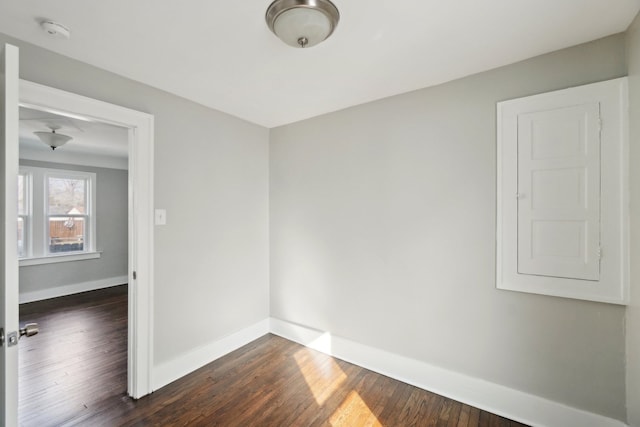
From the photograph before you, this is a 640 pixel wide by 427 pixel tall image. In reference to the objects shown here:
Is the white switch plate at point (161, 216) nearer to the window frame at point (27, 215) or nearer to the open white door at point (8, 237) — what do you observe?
the open white door at point (8, 237)

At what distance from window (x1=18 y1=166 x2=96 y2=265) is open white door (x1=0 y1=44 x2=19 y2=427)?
14.5ft

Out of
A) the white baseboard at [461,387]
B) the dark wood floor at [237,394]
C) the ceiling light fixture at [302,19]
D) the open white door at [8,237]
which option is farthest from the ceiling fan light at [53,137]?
the white baseboard at [461,387]

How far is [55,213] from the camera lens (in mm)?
4781

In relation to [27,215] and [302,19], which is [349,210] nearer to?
[302,19]

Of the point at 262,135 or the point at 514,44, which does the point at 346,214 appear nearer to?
the point at 262,135

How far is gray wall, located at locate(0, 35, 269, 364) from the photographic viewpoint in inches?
81.7

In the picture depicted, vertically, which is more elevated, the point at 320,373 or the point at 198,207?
the point at 198,207

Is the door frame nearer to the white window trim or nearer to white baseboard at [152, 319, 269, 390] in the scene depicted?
white baseboard at [152, 319, 269, 390]

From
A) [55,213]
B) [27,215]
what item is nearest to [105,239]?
[55,213]

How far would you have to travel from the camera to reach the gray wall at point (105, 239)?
15.5ft

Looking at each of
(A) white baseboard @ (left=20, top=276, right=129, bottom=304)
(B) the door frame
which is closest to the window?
(A) white baseboard @ (left=20, top=276, right=129, bottom=304)

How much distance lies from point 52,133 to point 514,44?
4.70m

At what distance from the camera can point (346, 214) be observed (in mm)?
2682

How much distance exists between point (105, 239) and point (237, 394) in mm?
4772
